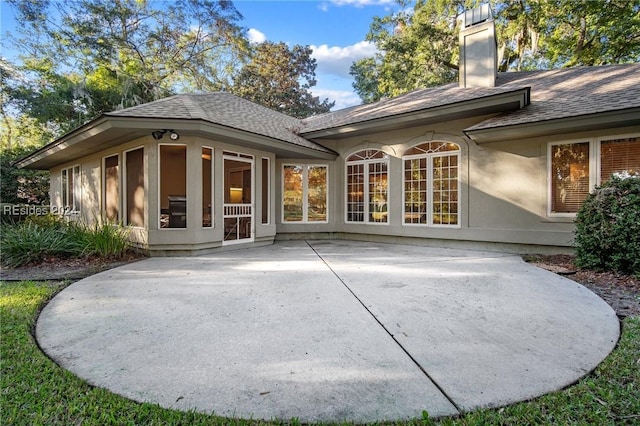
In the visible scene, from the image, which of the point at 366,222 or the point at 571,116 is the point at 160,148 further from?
the point at 571,116

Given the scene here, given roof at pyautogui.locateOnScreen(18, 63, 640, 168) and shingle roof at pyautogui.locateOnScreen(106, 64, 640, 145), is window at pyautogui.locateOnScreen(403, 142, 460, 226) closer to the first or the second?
roof at pyautogui.locateOnScreen(18, 63, 640, 168)

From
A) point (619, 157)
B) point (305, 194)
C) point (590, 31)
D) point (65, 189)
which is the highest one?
point (590, 31)

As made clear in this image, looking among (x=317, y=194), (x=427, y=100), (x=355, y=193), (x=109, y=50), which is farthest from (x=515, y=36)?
(x=109, y=50)

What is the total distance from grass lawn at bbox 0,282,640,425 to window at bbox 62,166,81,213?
1052 centimetres

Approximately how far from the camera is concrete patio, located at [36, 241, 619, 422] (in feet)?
6.68

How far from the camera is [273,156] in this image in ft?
30.6

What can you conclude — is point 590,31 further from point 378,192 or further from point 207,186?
point 207,186

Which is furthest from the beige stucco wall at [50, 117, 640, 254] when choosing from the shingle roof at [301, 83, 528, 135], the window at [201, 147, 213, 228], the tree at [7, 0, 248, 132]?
the tree at [7, 0, 248, 132]

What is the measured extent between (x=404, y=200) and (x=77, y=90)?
17.4 metres

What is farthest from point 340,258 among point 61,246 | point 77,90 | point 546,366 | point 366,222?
point 77,90

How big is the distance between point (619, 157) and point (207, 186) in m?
8.64

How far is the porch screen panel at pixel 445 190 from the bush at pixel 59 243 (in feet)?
24.8

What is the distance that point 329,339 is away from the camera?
9.31 feet

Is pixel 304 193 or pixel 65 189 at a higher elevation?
pixel 65 189
